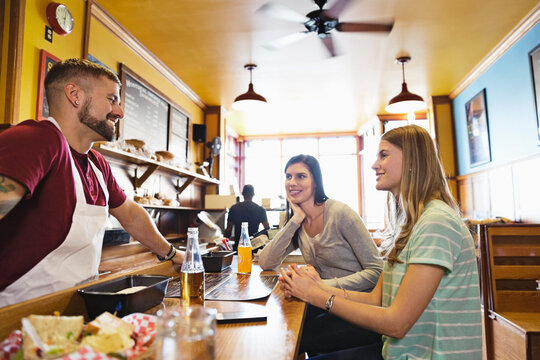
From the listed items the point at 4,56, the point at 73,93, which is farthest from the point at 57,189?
the point at 4,56

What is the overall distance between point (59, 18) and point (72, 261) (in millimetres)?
2526

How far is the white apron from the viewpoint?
108cm

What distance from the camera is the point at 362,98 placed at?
6461 millimetres

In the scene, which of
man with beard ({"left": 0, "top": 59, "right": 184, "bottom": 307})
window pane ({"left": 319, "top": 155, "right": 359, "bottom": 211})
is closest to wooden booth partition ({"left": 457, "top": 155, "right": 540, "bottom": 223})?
window pane ({"left": 319, "top": 155, "right": 359, "bottom": 211})

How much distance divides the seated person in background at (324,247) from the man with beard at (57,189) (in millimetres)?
968

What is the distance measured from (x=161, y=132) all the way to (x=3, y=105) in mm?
2530

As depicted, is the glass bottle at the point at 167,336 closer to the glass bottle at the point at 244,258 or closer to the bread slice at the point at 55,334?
the bread slice at the point at 55,334

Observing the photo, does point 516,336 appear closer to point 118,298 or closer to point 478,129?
point 118,298

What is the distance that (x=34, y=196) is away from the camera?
1179 mm

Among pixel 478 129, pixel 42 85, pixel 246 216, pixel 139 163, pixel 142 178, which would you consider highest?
pixel 478 129

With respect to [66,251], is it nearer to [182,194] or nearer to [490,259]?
[490,259]

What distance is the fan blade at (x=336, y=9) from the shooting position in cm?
316

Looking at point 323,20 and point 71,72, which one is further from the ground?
point 323,20

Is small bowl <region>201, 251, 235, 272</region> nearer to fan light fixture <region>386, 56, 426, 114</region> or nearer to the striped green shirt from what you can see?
the striped green shirt
